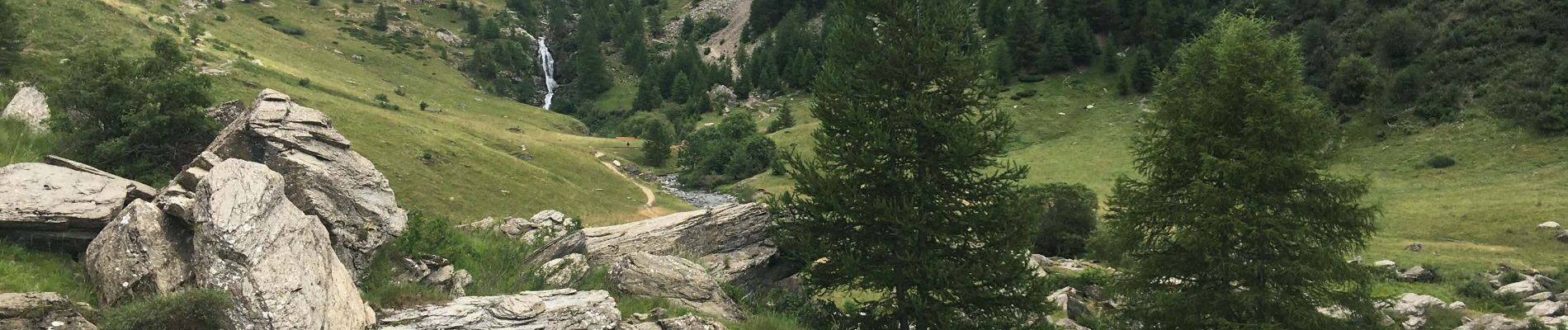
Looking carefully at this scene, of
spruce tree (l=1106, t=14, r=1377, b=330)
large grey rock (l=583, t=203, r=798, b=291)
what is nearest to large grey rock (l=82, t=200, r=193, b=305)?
large grey rock (l=583, t=203, r=798, b=291)

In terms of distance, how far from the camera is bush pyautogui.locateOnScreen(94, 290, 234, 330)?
12.1 meters

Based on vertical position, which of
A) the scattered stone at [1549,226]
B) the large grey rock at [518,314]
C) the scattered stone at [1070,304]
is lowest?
the scattered stone at [1070,304]

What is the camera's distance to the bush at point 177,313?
12062 mm

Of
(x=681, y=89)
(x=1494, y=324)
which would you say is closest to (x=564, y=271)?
(x=1494, y=324)

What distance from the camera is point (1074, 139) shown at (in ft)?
309

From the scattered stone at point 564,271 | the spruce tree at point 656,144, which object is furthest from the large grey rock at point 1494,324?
the spruce tree at point 656,144

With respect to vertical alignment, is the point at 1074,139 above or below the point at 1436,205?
below

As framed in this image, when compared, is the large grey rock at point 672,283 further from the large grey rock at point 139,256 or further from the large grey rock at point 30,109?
the large grey rock at point 30,109

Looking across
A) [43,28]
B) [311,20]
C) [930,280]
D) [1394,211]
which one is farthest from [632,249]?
[311,20]

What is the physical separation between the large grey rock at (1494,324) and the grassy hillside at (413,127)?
43527 millimetres

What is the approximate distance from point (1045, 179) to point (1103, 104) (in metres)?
Answer: 30.5

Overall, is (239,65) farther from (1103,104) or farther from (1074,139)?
(1103,104)

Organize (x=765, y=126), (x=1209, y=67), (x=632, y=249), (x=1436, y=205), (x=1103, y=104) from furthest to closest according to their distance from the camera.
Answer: (x=765, y=126) < (x=1103, y=104) < (x=1436, y=205) < (x=632, y=249) < (x=1209, y=67)

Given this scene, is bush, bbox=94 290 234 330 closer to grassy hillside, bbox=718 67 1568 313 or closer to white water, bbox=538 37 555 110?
grassy hillside, bbox=718 67 1568 313
